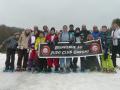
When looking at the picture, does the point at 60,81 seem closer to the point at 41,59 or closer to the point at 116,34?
the point at 41,59

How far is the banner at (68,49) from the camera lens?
14.9m

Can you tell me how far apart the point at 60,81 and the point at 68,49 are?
247 centimetres

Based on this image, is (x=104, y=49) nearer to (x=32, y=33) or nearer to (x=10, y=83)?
(x=32, y=33)

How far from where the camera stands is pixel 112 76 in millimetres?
13531

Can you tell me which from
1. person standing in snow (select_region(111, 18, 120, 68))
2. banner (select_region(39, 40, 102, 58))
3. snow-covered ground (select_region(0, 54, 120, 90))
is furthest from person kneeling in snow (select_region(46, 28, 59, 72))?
person standing in snow (select_region(111, 18, 120, 68))

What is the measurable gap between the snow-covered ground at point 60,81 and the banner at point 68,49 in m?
0.99

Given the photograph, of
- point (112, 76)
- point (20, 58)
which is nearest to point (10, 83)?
point (20, 58)

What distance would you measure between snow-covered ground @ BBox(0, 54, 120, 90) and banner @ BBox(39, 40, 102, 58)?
99 cm

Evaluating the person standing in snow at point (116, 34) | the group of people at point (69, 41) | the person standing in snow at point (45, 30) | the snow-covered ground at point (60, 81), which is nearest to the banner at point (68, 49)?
the group of people at point (69, 41)

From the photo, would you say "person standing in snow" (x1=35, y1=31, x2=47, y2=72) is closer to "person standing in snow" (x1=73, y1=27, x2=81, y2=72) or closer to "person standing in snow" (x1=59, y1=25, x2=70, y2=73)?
"person standing in snow" (x1=59, y1=25, x2=70, y2=73)

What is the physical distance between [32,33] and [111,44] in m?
3.29

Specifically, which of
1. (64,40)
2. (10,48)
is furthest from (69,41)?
(10,48)

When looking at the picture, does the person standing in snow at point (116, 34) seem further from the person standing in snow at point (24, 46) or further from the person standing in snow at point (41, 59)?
the person standing in snow at point (24, 46)

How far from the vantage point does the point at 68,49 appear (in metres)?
15.0
